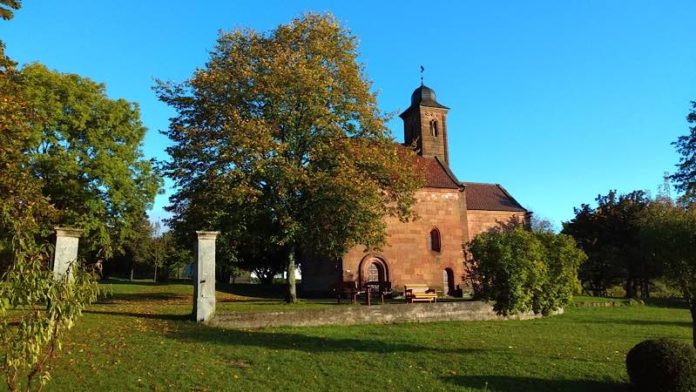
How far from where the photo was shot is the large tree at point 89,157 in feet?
93.2

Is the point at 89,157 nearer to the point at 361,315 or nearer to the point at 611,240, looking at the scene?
the point at 361,315

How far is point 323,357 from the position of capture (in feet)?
38.5

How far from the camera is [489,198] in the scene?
45.0 m

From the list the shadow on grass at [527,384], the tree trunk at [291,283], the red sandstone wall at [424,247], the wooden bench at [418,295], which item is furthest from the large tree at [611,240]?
the shadow on grass at [527,384]

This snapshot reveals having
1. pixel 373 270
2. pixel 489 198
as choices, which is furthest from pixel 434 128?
pixel 373 270

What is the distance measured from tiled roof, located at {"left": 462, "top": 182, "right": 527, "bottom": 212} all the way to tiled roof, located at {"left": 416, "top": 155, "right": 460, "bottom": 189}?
16.4 ft

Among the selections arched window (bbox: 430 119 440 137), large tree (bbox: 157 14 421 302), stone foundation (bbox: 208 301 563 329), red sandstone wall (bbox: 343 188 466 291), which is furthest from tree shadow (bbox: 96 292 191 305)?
arched window (bbox: 430 119 440 137)

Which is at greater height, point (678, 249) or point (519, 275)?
point (678, 249)

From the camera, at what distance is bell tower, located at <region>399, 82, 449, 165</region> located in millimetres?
41344

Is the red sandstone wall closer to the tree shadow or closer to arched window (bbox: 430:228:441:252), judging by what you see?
arched window (bbox: 430:228:441:252)

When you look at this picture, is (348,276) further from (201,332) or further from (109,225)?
(201,332)

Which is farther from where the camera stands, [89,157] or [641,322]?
[89,157]

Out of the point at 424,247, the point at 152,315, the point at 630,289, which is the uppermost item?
the point at 424,247

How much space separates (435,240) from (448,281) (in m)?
2.84
